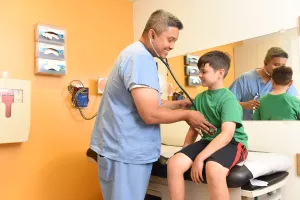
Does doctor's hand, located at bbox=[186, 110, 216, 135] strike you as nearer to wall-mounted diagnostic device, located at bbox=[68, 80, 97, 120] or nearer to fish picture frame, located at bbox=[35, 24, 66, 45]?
wall-mounted diagnostic device, located at bbox=[68, 80, 97, 120]

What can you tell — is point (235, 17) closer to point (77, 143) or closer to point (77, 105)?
point (77, 105)

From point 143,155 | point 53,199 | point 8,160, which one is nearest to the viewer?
point 143,155

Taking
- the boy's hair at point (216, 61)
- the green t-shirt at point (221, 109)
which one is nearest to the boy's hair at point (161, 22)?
the boy's hair at point (216, 61)

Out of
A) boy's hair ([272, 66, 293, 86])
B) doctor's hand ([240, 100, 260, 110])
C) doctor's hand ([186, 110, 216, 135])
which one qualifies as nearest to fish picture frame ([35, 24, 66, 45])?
doctor's hand ([186, 110, 216, 135])

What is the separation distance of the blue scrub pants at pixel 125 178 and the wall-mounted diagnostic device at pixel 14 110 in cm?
69

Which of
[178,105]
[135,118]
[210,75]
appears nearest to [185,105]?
[178,105]

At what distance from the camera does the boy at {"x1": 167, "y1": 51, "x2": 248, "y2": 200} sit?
105 cm

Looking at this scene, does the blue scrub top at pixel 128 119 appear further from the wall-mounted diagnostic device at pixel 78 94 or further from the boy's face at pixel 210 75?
the wall-mounted diagnostic device at pixel 78 94

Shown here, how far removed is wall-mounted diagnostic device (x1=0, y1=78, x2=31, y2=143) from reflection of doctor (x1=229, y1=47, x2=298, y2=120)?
48.0 inches

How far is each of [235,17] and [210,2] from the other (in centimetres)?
23

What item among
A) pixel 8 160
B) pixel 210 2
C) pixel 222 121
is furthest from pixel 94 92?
pixel 222 121

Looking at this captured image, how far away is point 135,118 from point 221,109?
1.22 feet

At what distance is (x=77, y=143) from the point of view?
2.01m

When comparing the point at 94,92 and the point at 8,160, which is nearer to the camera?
the point at 8,160
